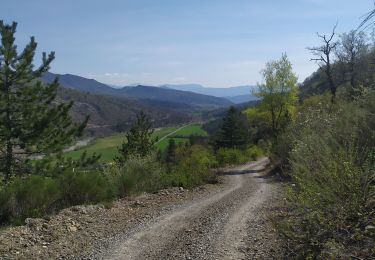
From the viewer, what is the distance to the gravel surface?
700 centimetres

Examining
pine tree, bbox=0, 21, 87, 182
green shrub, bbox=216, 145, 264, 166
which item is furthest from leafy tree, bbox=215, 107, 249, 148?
pine tree, bbox=0, 21, 87, 182

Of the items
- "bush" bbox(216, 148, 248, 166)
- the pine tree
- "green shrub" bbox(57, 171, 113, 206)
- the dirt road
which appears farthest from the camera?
"bush" bbox(216, 148, 248, 166)

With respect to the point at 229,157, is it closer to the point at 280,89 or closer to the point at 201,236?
the point at 280,89

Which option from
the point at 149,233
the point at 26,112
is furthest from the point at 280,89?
the point at 149,233

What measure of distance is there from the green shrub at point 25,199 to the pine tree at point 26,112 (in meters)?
10.2

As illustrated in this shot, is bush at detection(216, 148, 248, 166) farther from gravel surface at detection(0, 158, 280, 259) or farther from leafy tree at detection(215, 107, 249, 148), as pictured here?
gravel surface at detection(0, 158, 280, 259)

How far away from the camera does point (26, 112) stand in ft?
63.9

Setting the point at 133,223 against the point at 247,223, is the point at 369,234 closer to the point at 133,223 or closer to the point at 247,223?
the point at 247,223

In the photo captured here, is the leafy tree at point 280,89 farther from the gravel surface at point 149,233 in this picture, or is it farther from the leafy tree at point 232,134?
the gravel surface at point 149,233

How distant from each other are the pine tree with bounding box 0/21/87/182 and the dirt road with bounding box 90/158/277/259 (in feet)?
37.0

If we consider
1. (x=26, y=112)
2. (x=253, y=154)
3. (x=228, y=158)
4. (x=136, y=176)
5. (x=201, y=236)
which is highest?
(x=26, y=112)

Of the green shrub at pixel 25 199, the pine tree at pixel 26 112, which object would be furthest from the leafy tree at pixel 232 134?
the green shrub at pixel 25 199

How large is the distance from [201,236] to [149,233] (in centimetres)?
113

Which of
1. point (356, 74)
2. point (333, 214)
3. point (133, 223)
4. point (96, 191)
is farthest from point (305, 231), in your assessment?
point (356, 74)
